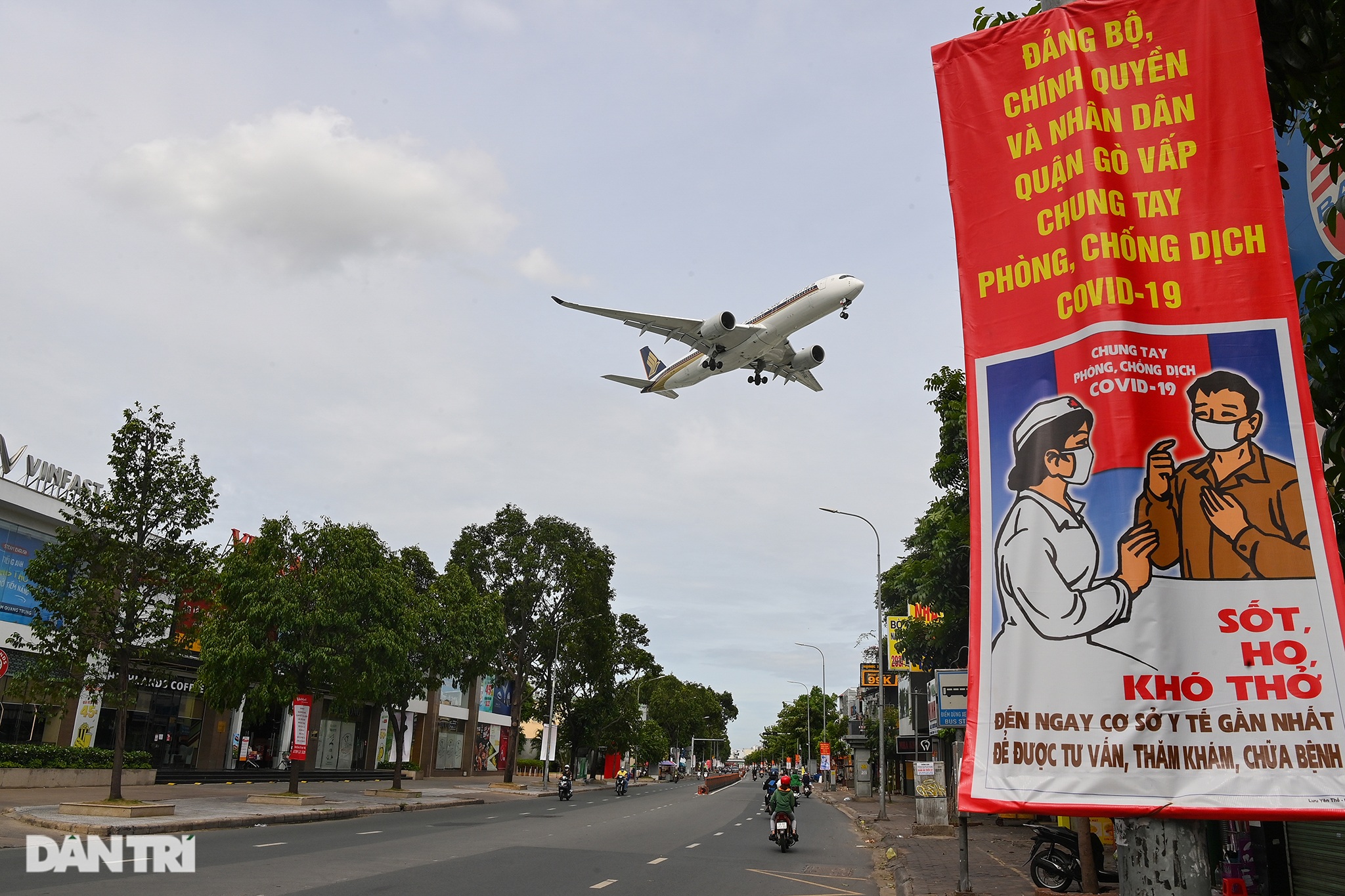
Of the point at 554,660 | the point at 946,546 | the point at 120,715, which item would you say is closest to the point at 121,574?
the point at 120,715

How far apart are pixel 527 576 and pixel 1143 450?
43.9 metres

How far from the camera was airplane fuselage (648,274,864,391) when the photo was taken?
30.7m

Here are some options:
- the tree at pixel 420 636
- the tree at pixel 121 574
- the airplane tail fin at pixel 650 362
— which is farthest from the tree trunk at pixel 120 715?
the airplane tail fin at pixel 650 362

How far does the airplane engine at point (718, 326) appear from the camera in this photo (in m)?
31.0

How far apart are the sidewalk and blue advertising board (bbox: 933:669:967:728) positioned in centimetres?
245

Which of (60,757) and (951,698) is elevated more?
(951,698)

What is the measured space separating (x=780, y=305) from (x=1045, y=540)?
94.1 ft

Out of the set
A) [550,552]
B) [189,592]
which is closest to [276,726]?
[550,552]

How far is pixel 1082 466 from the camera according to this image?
12.4 ft

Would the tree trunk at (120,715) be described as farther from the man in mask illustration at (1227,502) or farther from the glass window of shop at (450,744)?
the glass window of shop at (450,744)

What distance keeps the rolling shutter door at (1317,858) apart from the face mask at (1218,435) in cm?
831

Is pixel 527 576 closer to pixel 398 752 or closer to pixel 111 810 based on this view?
pixel 398 752

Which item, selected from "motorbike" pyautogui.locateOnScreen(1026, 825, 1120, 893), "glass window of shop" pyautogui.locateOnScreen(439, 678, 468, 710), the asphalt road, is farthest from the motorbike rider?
"glass window of shop" pyautogui.locateOnScreen(439, 678, 468, 710)

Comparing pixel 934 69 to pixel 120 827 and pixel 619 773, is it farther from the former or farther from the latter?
pixel 619 773
